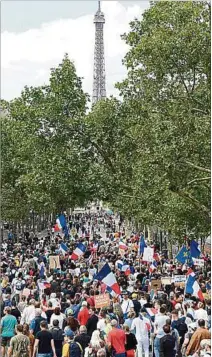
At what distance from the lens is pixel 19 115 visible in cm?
4150

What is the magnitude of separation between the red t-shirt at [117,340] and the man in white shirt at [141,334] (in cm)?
82

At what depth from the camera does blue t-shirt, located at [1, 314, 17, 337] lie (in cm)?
1561

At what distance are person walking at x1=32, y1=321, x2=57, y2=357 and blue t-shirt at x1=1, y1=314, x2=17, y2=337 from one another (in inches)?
62.9

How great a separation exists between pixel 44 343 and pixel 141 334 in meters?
2.05

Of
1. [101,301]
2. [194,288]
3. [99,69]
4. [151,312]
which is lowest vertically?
[151,312]

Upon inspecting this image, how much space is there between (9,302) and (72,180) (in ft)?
49.2

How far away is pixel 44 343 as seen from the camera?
551 inches

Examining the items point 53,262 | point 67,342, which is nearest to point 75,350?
point 67,342

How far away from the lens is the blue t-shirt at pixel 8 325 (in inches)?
615

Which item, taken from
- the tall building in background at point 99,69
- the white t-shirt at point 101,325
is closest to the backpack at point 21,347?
the white t-shirt at point 101,325

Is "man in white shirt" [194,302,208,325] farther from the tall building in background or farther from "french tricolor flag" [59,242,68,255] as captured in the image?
the tall building in background

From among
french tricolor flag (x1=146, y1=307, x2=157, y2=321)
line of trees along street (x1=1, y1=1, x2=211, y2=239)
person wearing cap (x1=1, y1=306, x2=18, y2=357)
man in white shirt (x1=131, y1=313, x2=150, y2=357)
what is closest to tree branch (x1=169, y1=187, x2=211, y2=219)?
line of trees along street (x1=1, y1=1, x2=211, y2=239)

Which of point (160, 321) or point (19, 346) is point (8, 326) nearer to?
point (19, 346)

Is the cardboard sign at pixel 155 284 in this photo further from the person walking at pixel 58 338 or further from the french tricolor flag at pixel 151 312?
the person walking at pixel 58 338
